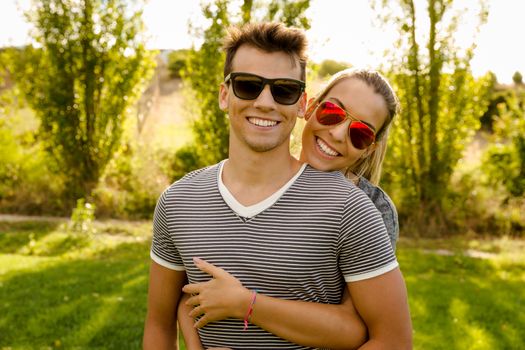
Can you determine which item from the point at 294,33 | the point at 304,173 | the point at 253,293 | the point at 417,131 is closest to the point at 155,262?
the point at 253,293

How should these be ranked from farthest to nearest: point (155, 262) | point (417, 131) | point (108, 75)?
point (108, 75)
point (417, 131)
point (155, 262)

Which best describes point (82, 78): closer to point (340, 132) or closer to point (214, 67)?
point (214, 67)

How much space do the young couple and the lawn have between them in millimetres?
3048

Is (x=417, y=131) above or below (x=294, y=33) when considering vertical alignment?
below

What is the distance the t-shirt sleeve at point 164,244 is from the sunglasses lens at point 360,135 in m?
0.72

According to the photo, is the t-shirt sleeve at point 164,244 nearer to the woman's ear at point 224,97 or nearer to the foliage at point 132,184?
the woman's ear at point 224,97

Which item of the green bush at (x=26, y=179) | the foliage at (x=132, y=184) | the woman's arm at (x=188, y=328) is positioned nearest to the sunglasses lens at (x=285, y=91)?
the woman's arm at (x=188, y=328)

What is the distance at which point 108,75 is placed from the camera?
11641 mm

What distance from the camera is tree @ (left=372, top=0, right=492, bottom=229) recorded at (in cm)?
1054

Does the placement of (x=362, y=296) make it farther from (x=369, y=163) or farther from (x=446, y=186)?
(x=446, y=186)

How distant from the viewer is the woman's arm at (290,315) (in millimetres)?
1829

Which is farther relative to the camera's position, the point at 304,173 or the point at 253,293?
the point at 304,173

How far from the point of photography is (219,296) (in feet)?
6.09

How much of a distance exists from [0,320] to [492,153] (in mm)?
8813
